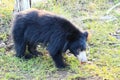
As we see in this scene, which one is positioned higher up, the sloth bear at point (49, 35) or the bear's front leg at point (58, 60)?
the sloth bear at point (49, 35)

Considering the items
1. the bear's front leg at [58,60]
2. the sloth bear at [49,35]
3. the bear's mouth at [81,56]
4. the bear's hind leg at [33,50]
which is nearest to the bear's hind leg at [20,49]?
the sloth bear at [49,35]

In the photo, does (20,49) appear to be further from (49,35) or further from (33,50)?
(49,35)

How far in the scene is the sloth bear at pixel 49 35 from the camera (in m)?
4.72

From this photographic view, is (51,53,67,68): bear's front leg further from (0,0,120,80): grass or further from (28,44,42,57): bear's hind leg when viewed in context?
(28,44,42,57): bear's hind leg

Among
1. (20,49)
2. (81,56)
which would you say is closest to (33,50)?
(20,49)

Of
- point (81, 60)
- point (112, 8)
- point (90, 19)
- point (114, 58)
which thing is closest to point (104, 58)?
point (114, 58)

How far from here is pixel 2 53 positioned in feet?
17.3

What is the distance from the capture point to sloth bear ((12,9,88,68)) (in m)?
4.72

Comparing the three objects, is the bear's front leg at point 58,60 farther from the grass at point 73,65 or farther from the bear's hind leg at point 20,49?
the bear's hind leg at point 20,49

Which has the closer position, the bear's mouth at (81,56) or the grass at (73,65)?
the grass at (73,65)

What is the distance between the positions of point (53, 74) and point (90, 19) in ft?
7.52

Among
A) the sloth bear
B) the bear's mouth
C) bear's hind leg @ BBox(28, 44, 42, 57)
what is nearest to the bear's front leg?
the sloth bear

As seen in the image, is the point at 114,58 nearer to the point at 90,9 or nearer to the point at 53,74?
the point at 53,74

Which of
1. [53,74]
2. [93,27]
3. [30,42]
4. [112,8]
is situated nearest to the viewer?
[53,74]
